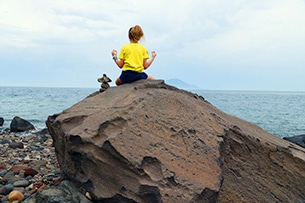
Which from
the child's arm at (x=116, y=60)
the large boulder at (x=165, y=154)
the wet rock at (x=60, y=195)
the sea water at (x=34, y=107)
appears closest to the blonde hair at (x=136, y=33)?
the child's arm at (x=116, y=60)

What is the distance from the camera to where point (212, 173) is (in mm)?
4426

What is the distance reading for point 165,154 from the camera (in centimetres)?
432

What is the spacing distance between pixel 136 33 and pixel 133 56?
1.48 feet

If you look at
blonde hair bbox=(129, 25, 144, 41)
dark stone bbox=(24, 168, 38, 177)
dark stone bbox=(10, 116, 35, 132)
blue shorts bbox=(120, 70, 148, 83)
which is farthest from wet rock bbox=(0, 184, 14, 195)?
dark stone bbox=(10, 116, 35, 132)

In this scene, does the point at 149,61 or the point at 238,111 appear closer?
the point at 149,61

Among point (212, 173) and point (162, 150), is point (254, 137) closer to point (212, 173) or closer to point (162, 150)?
point (212, 173)

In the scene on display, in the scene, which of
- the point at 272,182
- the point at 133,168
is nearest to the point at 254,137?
the point at 272,182

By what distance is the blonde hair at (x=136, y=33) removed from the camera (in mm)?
6414

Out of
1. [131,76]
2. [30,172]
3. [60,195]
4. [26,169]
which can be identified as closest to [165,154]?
[60,195]

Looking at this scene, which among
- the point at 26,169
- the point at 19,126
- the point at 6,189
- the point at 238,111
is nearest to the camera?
the point at 6,189

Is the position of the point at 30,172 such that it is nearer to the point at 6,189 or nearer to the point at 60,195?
the point at 6,189

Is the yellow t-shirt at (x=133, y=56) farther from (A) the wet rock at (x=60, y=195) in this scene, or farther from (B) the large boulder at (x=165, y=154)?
(A) the wet rock at (x=60, y=195)

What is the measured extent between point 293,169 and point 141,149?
258 cm

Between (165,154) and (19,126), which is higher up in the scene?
(165,154)
